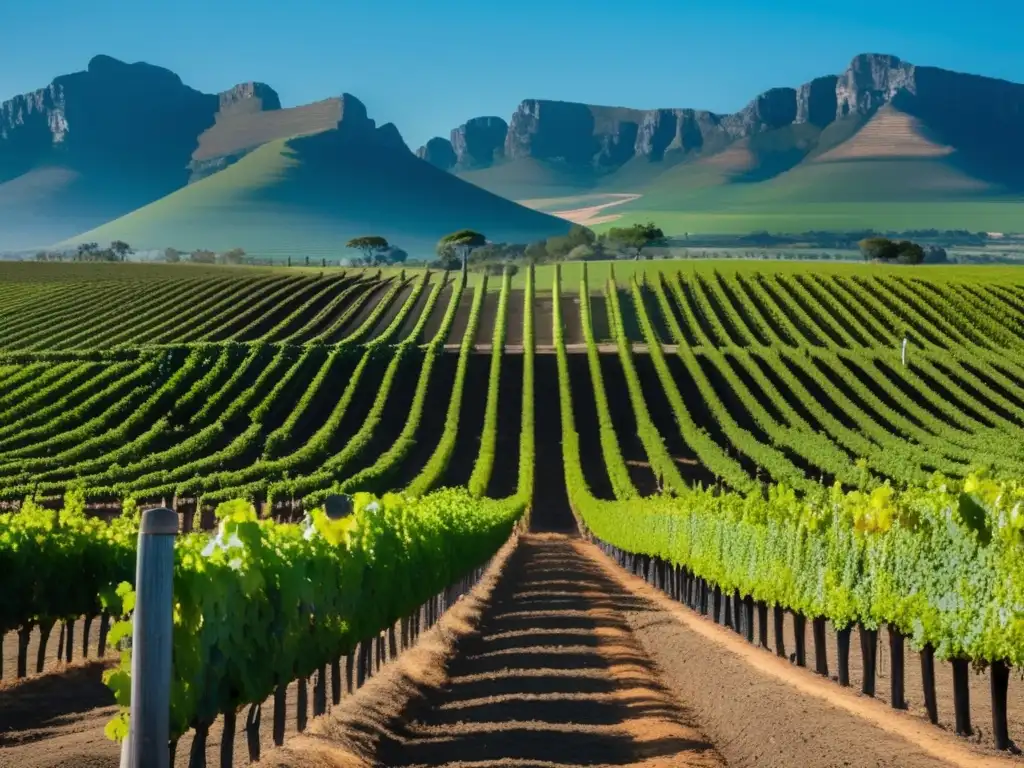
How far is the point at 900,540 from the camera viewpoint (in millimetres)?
19672

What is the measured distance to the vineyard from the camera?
1712 cm

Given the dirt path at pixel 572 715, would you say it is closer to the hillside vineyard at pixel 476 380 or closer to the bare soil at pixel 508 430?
the hillside vineyard at pixel 476 380

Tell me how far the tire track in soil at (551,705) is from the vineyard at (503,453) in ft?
4.83

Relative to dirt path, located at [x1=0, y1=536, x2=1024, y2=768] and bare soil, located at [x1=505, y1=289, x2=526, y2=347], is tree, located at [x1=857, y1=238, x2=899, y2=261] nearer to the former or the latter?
bare soil, located at [x1=505, y1=289, x2=526, y2=347]

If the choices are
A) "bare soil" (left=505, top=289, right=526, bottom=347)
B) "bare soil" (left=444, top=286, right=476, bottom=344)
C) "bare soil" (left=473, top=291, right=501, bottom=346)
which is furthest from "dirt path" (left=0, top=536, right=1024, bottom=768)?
"bare soil" (left=505, top=289, right=526, bottom=347)

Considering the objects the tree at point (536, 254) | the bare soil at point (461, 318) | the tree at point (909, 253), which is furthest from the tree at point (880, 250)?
the bare soil at point (461, 318)

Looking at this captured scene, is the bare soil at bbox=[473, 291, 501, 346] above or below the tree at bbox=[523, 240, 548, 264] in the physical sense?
below

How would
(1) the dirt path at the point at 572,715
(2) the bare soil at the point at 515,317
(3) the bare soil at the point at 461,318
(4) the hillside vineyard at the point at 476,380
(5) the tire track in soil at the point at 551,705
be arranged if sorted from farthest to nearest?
(2) the bare soil at the point at 515,317
(3) the bare soil at the point at 461,318
(4) the hillside vineyard at the point at 476,380
(5) the tire track in soil at the point at 551,705
(1) the dirt path at the point at 572,715

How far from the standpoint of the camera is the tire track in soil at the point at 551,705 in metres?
16.2

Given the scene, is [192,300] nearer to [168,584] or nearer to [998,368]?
[998,368]

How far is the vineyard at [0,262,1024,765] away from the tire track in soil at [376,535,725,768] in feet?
4.83

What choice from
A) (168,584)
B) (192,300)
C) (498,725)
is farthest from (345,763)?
(192,300)

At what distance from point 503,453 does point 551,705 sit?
63.7 m

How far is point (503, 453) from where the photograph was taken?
83312mm
